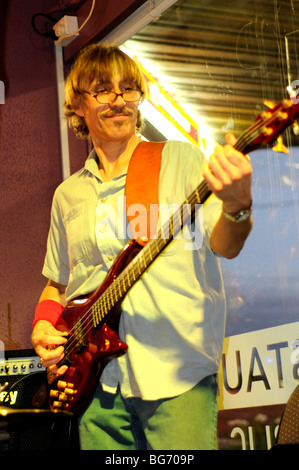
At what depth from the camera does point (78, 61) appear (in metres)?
2.10

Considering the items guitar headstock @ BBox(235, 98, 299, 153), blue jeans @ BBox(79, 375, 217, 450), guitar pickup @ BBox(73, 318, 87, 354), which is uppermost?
guitar headstock @ BBox(235, 98, 299, 153)

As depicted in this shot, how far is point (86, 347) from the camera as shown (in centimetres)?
180

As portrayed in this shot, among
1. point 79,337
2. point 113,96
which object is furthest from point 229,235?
point 113,96

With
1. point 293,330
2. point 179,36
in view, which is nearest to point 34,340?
point 293,330

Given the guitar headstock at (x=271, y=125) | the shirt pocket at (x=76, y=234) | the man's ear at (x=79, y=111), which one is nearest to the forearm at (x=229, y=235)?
the guitar headstock at (x=271, y=125)

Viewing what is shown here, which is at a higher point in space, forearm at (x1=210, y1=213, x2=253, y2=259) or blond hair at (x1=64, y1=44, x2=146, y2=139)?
blond hair at (x1=64, y1=44, x2=146, y2=139)

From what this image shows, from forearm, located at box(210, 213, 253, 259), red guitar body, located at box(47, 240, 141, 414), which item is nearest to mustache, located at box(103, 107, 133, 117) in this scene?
red guitar body, located at box(47, 240, 141, 414)

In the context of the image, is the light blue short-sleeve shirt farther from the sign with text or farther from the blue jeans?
A: the sign with text

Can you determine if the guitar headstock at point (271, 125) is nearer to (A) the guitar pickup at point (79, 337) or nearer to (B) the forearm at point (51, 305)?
(A) the guitar pickup at point (79, 337)

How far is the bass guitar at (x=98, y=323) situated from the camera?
1.60 metres

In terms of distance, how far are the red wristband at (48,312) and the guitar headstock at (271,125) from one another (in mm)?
967

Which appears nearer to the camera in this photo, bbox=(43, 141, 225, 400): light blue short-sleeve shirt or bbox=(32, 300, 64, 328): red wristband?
bbox=(43, 141, 225, 400): light blue short-sleeve shirt

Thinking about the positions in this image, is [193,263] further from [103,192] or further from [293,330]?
[293,330]

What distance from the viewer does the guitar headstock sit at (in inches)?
50.0
